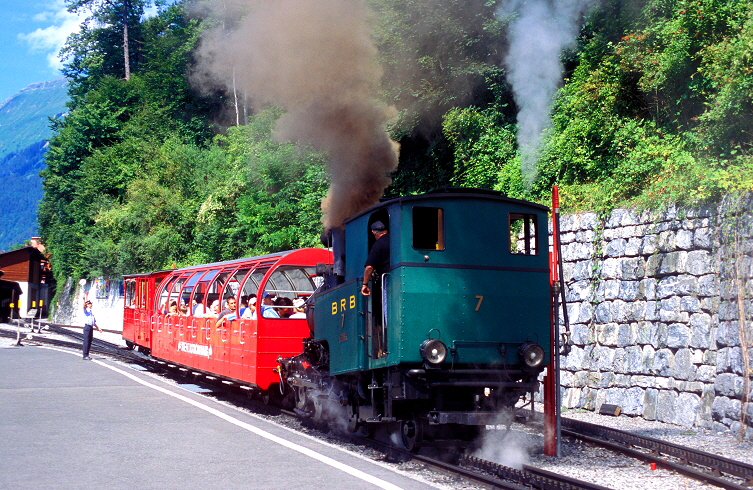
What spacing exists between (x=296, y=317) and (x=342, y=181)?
2419 millimetres

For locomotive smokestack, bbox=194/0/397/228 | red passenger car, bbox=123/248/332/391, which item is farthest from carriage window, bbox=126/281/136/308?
locomotive smokestack, bbox=194/0/397/228

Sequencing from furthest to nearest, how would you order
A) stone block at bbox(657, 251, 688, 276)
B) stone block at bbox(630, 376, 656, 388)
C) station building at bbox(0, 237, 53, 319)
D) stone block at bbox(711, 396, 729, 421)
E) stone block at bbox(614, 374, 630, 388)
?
station building at bbox(0, 237, 53, 319), stone block at bbox(614, 374, 630, 388), stone block at bbox(630, 376, 656, 388), stone block at bbox(657, 251, 688, 276), stone block at bbox(711, 396, 729, 421)

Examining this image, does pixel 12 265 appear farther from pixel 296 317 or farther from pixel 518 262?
pixel 518 262

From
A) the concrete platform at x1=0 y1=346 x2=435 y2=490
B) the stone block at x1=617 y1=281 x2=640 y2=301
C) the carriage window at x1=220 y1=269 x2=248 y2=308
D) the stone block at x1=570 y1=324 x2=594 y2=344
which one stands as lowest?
the concrete platform at x1=0 y1=346 x2=435 y2=490

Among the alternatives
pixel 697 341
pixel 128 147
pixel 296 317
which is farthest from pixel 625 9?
pixel 128 147

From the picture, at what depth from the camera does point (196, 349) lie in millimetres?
15539

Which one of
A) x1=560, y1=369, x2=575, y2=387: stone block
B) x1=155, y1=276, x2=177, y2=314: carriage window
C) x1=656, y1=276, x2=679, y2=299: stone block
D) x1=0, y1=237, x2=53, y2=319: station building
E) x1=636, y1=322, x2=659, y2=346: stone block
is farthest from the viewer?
x1=0, y1=237, x2=53, y2=319: station building

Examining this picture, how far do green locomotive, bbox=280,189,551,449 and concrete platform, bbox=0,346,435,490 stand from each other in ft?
2.96

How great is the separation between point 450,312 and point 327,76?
7.22 meters

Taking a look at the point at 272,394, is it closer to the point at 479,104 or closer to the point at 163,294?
the point at 163,294

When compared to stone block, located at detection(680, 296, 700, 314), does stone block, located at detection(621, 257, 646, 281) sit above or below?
above

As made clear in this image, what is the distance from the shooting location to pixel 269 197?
1013 inches

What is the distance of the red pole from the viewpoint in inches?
322

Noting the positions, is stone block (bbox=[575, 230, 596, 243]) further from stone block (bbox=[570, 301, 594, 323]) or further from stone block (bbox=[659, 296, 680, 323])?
stone block (bbox=[659, 296, 680, 323])
